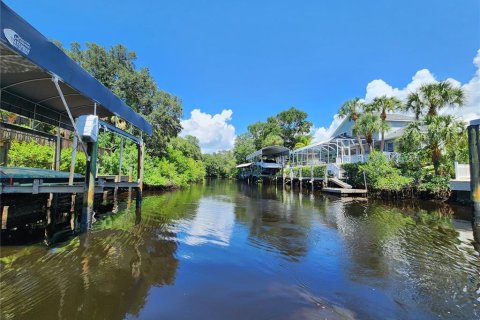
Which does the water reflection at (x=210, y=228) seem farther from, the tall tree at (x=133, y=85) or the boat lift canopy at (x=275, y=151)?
the boat lift canopy at (x=275, y=151)

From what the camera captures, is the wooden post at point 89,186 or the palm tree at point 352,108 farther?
the palm tree at point 352,108

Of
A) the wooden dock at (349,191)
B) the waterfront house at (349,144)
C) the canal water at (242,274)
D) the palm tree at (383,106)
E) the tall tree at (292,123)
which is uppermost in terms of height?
the tall tree at (292,123)

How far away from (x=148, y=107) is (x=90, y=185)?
2047 centimetres

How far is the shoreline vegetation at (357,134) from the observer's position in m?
17.4

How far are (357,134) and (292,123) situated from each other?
3704 centimetres

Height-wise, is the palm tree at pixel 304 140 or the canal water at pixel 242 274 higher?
the palm tree at pixel 304 140

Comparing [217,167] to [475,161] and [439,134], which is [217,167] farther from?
[475,161]

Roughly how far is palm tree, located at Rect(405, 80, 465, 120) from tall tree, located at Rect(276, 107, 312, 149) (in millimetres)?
38979

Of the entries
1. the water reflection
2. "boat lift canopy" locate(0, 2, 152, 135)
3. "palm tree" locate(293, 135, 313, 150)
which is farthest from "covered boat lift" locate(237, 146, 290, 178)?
"boat lift canopy" locate(0, 2, 152, 135)

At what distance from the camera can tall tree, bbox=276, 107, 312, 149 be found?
2414 inches

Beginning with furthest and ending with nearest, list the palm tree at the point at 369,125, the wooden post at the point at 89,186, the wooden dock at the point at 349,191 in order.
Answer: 1. the palm tree at the point at 369,125
2. the wooden dock at the point at 349,191
3. the wooden post at the point at 89,186

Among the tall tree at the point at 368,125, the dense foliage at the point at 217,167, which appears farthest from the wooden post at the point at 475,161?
the dense foliage at the point at 217,167

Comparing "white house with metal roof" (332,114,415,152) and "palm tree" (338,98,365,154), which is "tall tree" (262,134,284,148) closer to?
Answer: "white house with metal roof" (332,114,415,152)

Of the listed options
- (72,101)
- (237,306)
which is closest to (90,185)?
(72,101)
